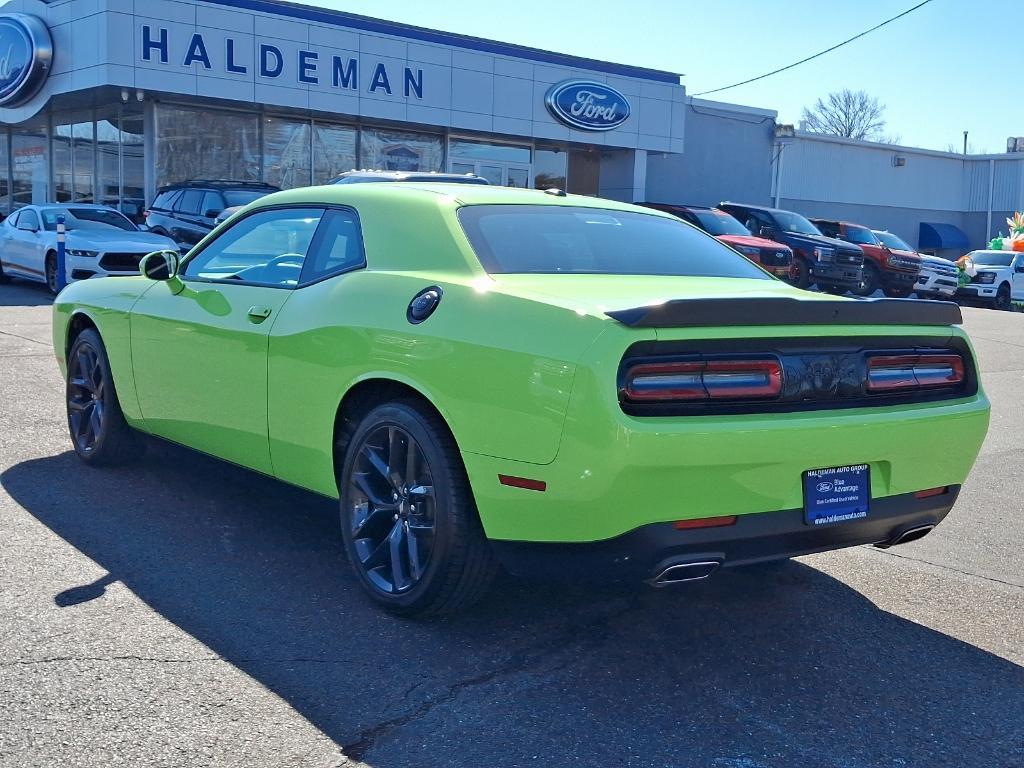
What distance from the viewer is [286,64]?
2273 cm

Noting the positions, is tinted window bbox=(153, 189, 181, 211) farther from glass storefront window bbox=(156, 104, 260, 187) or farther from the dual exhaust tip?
the dual exhaust tip

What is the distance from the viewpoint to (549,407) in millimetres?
3271

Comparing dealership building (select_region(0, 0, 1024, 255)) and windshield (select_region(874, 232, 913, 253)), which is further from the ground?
dealership building (select_region(0, 0, 1024, 255))

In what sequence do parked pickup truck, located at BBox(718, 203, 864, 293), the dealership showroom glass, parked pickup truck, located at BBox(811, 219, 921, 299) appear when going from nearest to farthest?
the dealership showroom glass, parked pickup truck, located at BBox(718, 203, 864, 293), parked pickup truck, located at BBox(811, 219, 921, 299)

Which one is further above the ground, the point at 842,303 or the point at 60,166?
the point at 60,166

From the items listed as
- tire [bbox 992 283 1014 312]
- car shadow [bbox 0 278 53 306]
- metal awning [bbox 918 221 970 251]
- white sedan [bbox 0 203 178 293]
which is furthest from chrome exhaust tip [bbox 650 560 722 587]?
metal awning [bbox 918 221 970 251]

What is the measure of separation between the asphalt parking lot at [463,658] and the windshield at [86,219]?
12568 mm

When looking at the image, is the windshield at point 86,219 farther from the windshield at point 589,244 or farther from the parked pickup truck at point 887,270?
the parked pickup truck at point 887,270

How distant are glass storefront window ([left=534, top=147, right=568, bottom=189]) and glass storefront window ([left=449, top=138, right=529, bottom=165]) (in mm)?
486

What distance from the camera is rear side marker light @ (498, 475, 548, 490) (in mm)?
3318

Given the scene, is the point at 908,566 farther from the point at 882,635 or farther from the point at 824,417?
the point at 824,417

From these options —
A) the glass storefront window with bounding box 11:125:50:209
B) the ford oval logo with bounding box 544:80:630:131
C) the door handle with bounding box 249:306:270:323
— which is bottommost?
the door handle with bounding box 249:306:270:323

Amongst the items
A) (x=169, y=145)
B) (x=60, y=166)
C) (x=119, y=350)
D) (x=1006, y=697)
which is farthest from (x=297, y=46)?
(x=1006, y=697)

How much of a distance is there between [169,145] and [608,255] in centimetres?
2069
